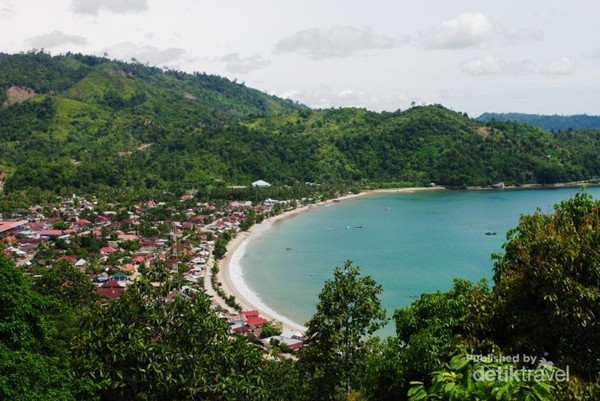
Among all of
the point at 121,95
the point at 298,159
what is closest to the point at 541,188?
the point at 298,159

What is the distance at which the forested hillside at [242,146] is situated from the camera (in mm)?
67625

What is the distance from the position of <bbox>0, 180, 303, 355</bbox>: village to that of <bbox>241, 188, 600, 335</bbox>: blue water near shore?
9.81ft

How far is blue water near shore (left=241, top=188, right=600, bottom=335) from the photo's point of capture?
31719 mm

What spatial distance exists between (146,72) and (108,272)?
398ft

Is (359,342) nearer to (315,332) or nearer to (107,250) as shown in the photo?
(315,332)

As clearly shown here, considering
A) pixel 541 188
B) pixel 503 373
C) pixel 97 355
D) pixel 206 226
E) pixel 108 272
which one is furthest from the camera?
pixel 541 188

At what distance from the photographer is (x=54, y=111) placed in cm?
8538

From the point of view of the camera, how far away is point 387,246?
43.4 metres

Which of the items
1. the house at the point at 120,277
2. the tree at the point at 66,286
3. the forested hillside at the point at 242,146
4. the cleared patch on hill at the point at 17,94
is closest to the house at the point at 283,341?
the tree at the point at 66,286

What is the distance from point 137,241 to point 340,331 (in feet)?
101

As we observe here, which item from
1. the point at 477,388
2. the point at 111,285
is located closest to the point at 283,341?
the point at 111,285

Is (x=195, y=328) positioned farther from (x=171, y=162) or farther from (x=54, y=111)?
(x=54, y=111)

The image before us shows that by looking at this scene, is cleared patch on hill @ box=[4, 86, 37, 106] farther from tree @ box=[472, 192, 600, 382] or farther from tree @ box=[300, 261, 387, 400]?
tree @ box=[472, 192, 600, 382]

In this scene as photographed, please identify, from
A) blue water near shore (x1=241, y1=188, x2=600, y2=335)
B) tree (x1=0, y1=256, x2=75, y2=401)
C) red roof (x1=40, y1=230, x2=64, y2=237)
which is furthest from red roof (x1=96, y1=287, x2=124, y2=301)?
tree (x1=0, y1=256, x2=75, y2=401)
